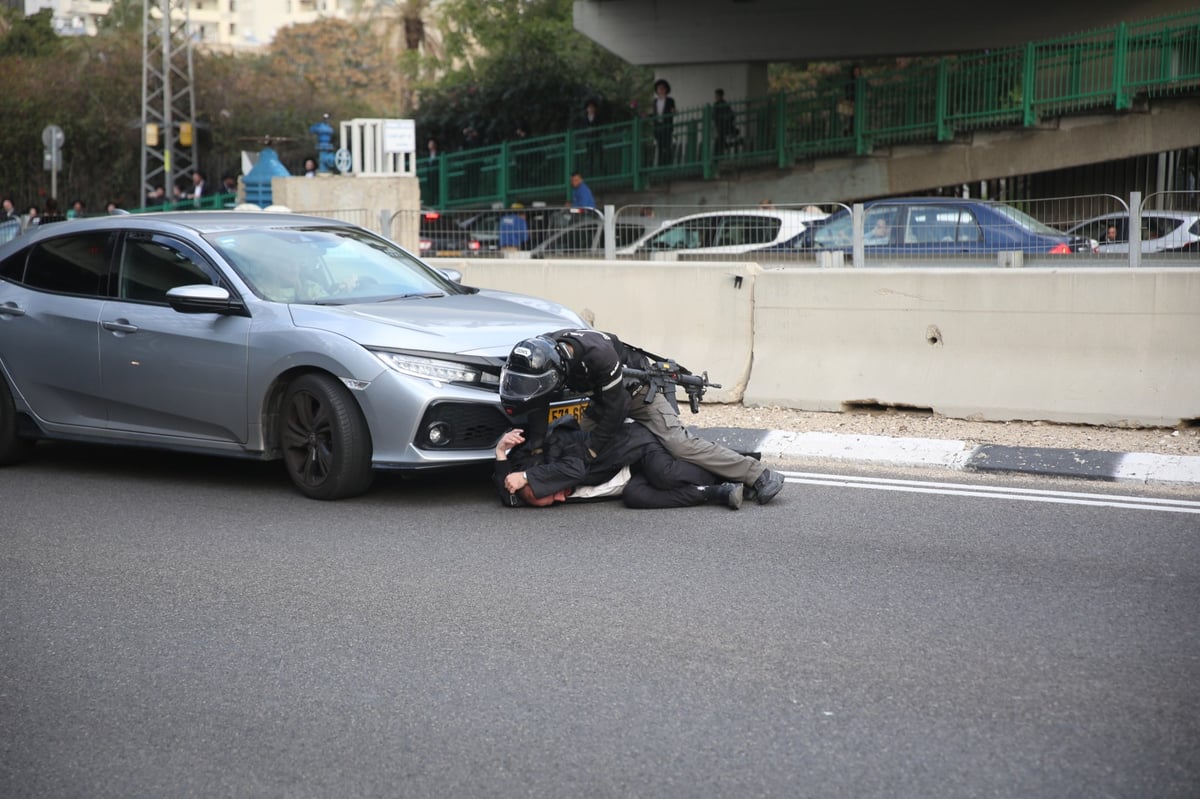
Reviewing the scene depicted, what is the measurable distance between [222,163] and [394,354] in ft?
133

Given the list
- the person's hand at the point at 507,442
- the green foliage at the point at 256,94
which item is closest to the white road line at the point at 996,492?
the person's hand at the point at 507,442

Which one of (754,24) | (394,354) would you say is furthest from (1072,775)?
(754,24)

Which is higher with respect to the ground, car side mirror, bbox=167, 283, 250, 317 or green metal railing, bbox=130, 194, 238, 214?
green metal railing, bbox=130, 194, 238, 214

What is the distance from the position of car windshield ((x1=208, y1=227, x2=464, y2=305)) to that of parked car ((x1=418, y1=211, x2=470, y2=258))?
4062mm

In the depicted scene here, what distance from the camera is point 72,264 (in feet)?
28.8

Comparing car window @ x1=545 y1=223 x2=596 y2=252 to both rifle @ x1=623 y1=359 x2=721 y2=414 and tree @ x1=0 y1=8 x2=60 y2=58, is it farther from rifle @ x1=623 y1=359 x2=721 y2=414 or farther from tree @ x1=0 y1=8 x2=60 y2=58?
tree @ x1=0 y1=8 x2=60 y2=58

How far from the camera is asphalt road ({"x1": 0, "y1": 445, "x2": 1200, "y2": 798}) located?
4062 millimetres

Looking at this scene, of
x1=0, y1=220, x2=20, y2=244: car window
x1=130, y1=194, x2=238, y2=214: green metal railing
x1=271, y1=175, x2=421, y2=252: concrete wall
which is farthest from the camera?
x1=130, y1=194, x2=238, y2=214: green metal railing

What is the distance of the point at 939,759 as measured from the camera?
404 centimetres

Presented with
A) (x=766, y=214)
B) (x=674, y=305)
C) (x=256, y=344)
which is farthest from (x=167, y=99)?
(x=256, y=344)

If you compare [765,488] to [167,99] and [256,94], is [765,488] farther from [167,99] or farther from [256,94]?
[256,94]

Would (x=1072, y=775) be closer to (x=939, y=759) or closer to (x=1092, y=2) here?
(x=939, y=759)

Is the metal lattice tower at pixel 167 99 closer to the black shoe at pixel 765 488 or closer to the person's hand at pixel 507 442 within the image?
the person's hand at pixel 507 442

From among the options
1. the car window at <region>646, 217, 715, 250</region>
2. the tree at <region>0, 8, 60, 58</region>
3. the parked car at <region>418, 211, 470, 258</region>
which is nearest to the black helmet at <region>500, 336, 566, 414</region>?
the car window at <region>646, 217, 715, 250</region>
